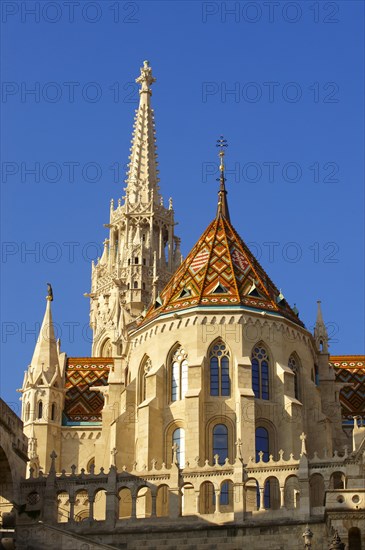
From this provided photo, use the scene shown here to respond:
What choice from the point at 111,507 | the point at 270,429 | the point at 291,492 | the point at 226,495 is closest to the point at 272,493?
the point at 291,492

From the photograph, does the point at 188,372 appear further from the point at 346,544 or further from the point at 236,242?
the point at 346,544

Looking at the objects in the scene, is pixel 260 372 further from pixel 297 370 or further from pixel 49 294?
pixel 49 294

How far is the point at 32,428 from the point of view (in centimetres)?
6325

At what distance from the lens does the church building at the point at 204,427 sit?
159 ft

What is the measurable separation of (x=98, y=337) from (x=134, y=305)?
3.51 m

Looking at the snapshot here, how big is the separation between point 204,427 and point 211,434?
1.49 ft

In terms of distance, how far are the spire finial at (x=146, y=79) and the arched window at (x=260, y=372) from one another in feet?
141

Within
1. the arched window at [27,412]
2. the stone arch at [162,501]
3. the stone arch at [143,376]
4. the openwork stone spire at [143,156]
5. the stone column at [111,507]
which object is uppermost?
the openwork stone spire at [143,156]

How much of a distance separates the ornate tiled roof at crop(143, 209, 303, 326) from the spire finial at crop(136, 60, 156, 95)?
3562 cm

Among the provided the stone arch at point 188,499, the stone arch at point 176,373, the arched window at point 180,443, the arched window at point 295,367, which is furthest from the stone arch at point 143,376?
the stone arch at point 188,499

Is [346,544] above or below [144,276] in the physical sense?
below

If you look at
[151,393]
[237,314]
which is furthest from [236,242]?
[151,393]

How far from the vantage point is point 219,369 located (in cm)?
5862

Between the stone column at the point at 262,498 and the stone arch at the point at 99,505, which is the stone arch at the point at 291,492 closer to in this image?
the stone column at the point at 262,498
